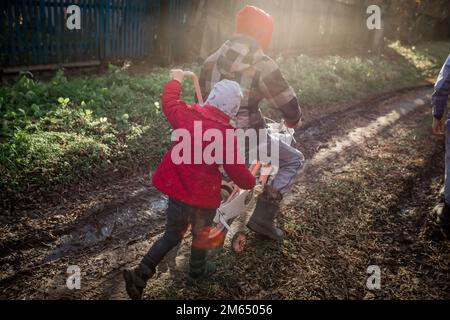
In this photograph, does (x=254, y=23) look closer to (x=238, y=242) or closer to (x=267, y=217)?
(x=267, y=217)

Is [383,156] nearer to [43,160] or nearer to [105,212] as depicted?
[105,212]

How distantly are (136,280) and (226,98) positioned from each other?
4.98 ft

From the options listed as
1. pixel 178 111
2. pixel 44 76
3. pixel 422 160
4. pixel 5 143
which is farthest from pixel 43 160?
pixel 422 160

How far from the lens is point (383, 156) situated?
6027 millimetres

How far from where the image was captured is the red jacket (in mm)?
2537

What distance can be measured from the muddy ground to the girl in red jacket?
414mm

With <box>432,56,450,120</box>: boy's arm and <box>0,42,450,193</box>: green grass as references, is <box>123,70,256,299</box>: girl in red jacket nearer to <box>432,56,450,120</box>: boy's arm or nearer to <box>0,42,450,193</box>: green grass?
<box>0,42,450,193</box>: green grass

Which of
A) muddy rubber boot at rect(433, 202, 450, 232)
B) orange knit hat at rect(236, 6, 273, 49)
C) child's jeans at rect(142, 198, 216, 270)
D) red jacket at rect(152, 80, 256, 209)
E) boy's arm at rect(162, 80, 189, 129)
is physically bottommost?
muddy rubber boot at rect(433, 202, 450, 232)

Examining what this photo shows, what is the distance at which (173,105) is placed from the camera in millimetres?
2703

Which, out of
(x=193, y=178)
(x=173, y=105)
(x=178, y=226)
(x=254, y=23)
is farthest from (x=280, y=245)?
(x=254, y=23)

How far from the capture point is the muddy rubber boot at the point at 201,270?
294 centimetres

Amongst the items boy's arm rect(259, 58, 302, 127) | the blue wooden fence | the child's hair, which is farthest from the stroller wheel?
the blue wooden fence

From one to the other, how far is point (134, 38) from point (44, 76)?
2.41 metres

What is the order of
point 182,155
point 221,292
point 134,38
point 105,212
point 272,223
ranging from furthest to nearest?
point 134,38, point 105,212, point 272,223, point 221,292, point 182,155
